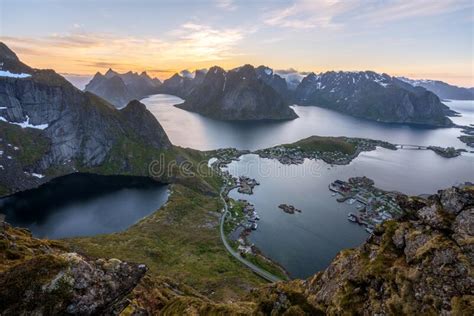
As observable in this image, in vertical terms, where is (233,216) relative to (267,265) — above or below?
above

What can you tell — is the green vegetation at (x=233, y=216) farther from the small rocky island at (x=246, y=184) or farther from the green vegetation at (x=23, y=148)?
the green vegetation at (x=23, y=148)

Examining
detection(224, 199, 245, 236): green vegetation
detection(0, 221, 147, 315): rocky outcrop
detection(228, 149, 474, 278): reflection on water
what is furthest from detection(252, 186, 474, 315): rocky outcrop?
detection(224, 199, 245, 236): green vegetation

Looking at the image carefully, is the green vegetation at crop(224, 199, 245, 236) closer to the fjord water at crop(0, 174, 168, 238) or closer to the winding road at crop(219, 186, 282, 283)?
the winding road at crop(219, 186, 282, 283)

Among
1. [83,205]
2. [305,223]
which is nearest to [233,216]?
[305,223]

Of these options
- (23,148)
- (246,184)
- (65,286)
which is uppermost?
(65,286)

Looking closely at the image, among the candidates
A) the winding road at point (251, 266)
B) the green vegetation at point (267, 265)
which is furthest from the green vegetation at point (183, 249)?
the green vegetation at point (267, 265)

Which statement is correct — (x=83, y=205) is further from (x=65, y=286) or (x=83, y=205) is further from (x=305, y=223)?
(x=65, y=286)
